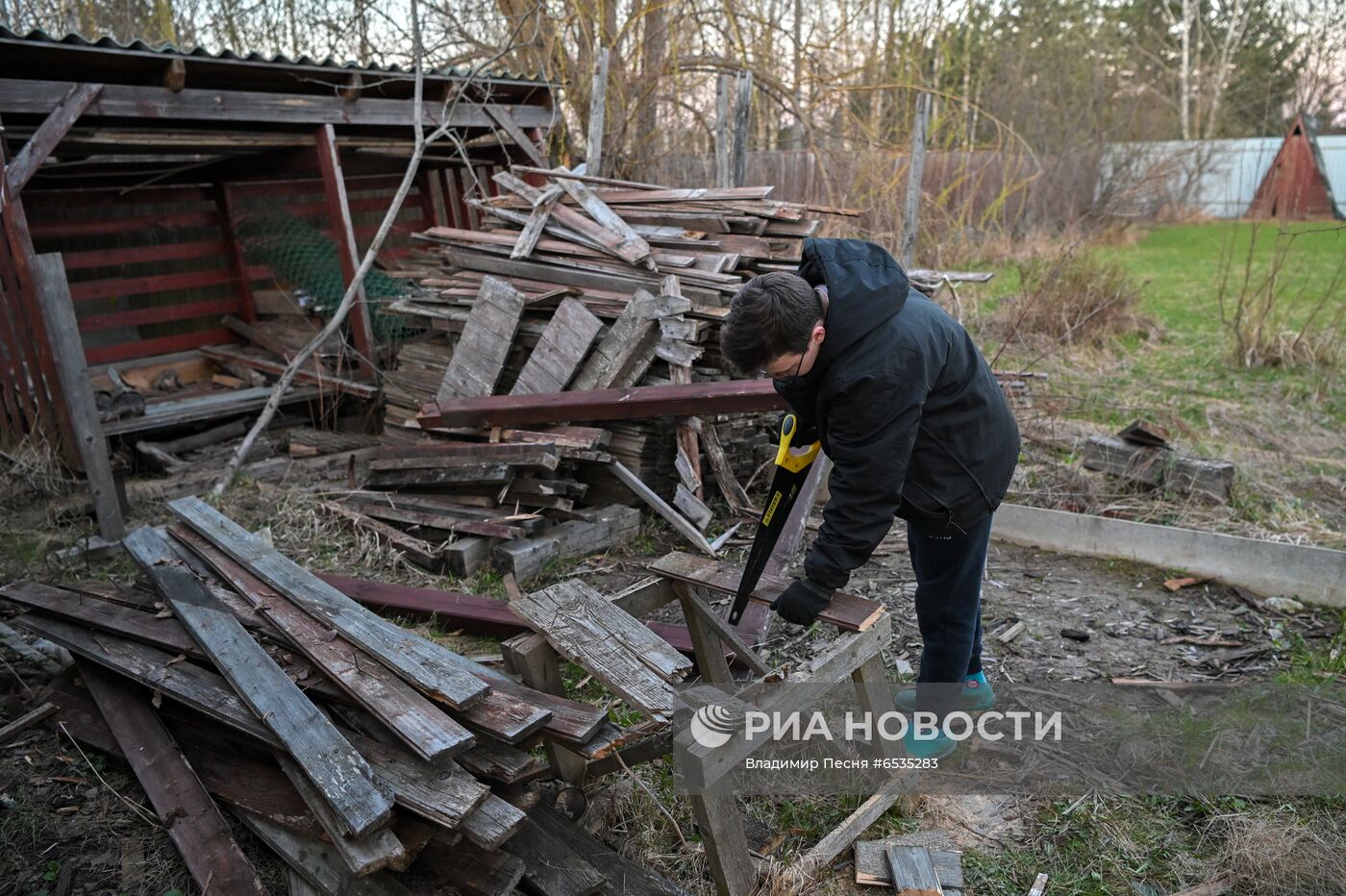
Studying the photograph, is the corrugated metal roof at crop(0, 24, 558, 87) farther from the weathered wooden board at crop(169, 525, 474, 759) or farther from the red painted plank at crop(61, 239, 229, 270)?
the weathered wooden board at crop(169, 525, 474, 759)

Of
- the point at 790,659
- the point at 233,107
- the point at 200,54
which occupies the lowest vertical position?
the point at 790,659

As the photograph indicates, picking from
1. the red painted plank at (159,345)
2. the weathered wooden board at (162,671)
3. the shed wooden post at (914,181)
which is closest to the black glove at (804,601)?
the weathered wooden board at (162,671)

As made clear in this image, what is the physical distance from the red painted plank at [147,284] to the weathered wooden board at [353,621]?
238 inches

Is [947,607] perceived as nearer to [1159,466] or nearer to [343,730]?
[343,730]

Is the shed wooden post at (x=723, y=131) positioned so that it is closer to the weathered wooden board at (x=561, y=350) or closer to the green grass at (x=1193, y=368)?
the green grass at (x=1193, y=368)

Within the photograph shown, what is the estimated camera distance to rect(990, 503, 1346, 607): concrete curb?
4.75 m

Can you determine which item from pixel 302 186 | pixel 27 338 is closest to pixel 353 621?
pixel 27 338

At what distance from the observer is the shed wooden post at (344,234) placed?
27.2ft

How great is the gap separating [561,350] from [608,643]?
11.7 feet

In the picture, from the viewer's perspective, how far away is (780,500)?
3.22m

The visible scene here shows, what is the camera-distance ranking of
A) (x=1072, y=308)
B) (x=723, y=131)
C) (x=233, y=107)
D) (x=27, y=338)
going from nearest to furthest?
(x=27, y=338)
(x=233, y=107)
(x=723, y=131)
(x=1072, y=308)

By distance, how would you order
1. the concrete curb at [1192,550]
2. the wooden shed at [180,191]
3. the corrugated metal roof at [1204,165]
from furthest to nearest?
the corrugated metal roof at [1204,165] → the wooden shed at [180,191] → the concrete curb at [1192,550]

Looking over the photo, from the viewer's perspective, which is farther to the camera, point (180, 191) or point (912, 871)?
point (180, 191)

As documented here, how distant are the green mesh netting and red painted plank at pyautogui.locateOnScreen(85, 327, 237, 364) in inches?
38.3
